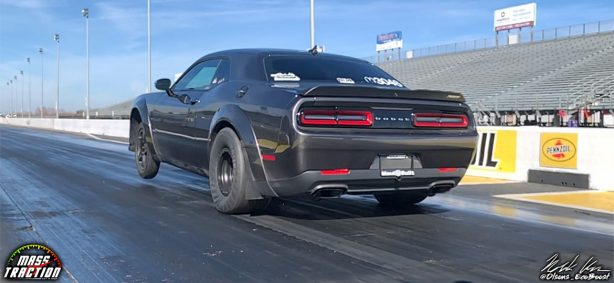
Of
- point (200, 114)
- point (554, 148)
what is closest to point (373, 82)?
point (200, 114)

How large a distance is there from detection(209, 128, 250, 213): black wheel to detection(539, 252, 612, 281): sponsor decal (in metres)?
2.74

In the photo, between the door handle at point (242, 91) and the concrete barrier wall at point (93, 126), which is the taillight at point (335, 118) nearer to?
the door handle at point (242, 91)

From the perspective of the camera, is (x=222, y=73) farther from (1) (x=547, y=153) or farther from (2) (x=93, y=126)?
(2) (x=93, y=126)

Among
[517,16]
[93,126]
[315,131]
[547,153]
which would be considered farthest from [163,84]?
[517,16]

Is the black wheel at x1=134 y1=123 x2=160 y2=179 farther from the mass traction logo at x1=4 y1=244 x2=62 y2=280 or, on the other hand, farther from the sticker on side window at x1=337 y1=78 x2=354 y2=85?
the mass traction logo at x1=4 y1=244 x2=62 y2=280

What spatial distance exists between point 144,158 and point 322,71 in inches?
145

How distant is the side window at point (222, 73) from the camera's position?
20.6 feet

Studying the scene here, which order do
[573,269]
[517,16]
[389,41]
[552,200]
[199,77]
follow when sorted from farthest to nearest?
[389,41], [517,16], [552,200], [199,77], [573,269]

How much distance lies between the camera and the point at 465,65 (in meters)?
45.1

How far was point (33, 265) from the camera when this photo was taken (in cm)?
412

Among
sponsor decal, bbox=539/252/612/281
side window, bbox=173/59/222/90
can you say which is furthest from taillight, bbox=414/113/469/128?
side window, bbox=173/59/222/90

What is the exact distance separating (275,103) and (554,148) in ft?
22.4

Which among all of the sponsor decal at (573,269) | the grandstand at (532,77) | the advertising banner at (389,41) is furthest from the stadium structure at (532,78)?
the sponsor decal at (573,269)

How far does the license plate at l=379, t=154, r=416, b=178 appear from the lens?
16.8 ft
